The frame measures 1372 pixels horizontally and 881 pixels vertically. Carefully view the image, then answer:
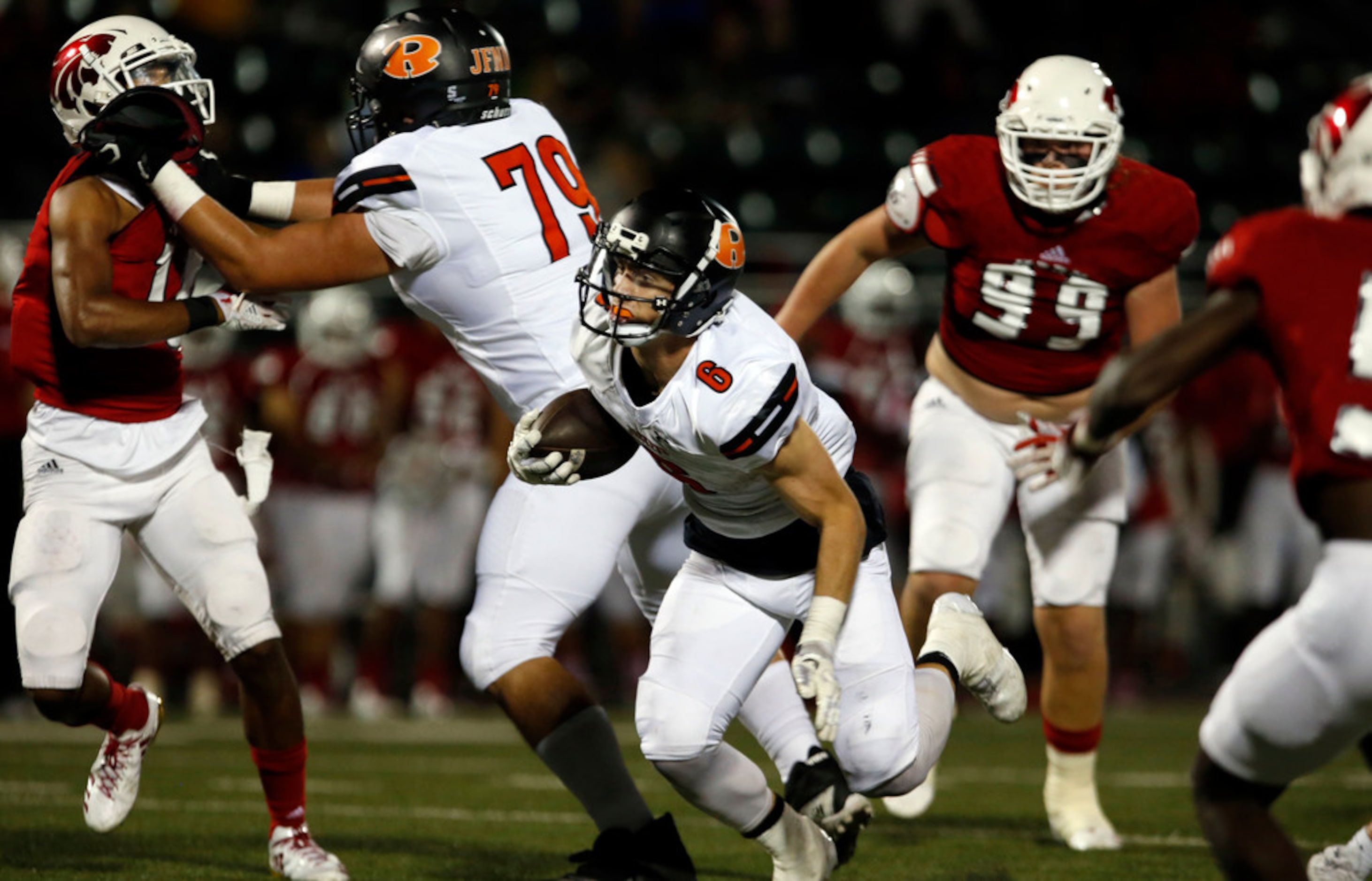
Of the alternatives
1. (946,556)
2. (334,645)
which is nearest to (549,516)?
(946,556)

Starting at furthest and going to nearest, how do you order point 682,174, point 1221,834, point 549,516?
point 682,174
point 549,516
point 1221,834

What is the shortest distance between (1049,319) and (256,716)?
222 cm

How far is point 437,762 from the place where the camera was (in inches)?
253

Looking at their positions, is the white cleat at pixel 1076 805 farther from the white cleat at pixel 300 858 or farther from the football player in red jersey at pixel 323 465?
the football player in red jersey at pixel 323 465

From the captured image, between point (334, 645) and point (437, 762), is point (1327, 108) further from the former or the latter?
point (334, 645)

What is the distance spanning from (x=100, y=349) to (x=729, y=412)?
1.71m

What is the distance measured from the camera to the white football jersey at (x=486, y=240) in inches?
145

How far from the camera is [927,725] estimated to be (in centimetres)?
356

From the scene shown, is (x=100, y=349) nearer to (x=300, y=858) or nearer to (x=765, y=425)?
(x=300, y=858)

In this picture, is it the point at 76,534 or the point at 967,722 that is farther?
the point at 967,722

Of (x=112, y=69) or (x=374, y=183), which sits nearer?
(x=374, y=183)

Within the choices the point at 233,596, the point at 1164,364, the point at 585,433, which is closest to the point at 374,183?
the point at 585,433

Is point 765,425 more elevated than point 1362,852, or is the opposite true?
point 765,425

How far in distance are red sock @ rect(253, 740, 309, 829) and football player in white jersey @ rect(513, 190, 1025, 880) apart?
1002 millimetres
